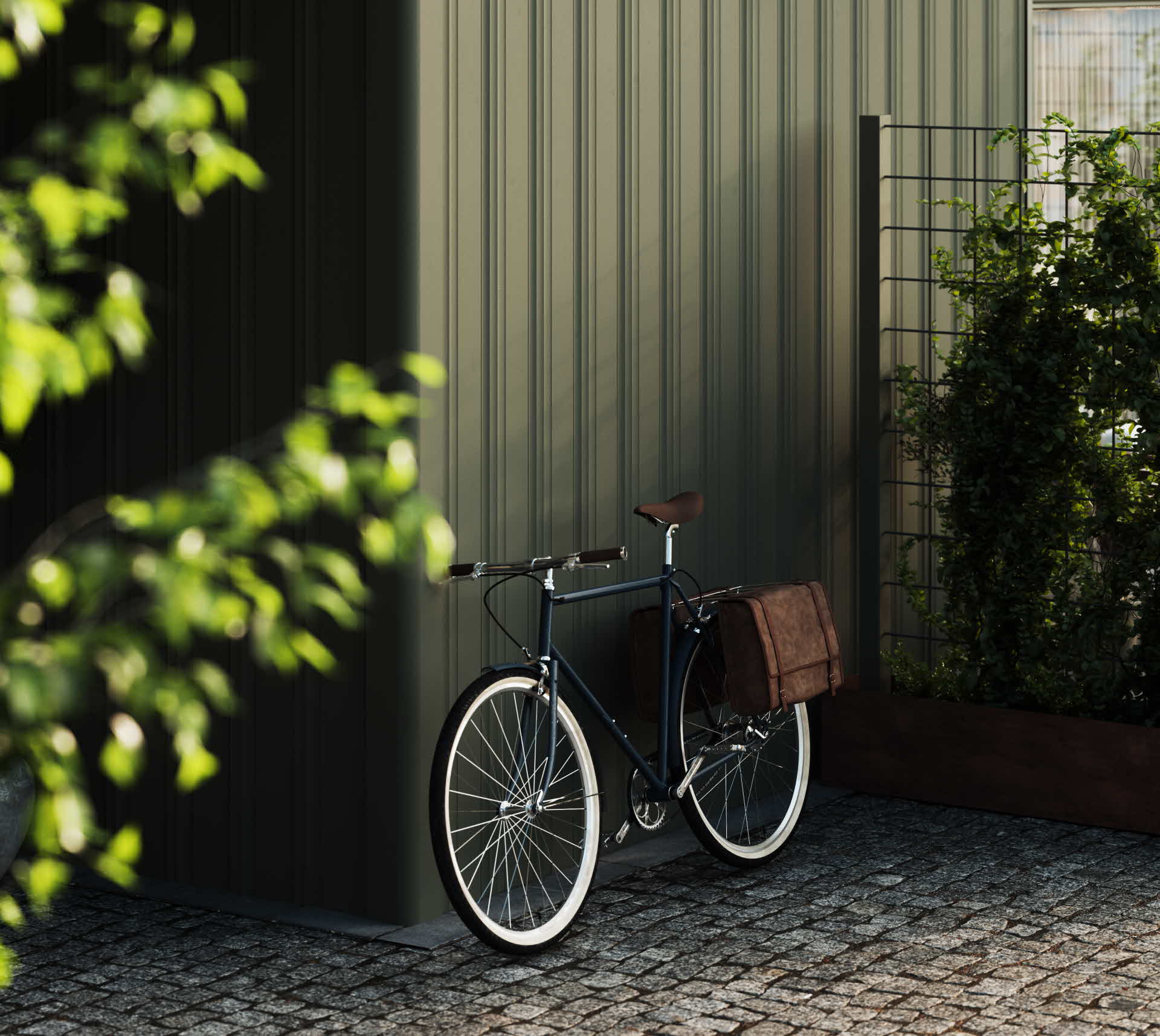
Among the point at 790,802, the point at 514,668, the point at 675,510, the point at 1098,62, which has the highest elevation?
the point at 1098,62

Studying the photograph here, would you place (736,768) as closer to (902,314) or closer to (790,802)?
(790,802)

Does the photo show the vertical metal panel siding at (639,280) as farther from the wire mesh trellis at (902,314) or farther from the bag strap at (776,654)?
the bag strap at (776,654)

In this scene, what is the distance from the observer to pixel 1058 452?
5.59m

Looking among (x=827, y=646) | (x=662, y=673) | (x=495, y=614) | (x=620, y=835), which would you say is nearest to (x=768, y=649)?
(x=662, y=673)

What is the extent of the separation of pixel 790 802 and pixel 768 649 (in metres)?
0.77

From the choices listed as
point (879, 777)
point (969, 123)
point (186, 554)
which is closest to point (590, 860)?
point (879, 777)

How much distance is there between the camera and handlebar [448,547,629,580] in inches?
169

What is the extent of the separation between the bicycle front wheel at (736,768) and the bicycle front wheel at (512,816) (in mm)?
397

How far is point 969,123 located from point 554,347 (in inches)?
115

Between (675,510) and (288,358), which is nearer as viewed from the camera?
(288,358)

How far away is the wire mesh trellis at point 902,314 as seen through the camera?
598 cm

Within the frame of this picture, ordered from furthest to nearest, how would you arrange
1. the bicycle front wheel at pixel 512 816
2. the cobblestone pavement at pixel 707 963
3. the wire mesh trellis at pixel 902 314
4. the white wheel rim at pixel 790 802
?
the wire mesh trellis at pixel 902 314, the white wheel rim at pixel 790 802, the bicycle front wheel at pixel 512 816, the cobblestone pavement at pixel 707 963

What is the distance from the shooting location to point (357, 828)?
179 inches

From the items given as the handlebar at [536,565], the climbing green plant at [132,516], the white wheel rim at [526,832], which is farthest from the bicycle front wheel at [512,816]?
the climbing green plant at [132,516]
